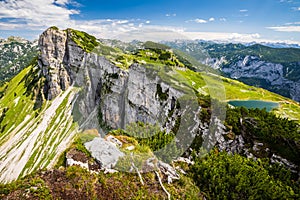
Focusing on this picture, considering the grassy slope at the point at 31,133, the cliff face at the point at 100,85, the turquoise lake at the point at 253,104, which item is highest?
the cliff face at the point at 100,85

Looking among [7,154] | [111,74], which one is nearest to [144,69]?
[111,74]

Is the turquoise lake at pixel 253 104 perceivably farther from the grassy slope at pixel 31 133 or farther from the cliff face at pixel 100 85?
the grassy slope at pixel 31 133

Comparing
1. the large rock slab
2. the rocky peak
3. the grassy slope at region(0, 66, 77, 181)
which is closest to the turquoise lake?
the grassy slope at region(0, 66, 77, 181)

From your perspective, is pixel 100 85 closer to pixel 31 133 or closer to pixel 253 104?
pixel 31 133

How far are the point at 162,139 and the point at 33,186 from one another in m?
17.3

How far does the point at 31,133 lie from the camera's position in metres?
113

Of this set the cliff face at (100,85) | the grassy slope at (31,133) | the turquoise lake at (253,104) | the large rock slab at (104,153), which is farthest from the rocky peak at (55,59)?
the large rock slab at (104,153)

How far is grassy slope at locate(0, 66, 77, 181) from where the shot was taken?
95.6 meters

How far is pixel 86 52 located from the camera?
111188 millimetres

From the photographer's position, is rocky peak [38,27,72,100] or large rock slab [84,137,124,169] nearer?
large rock slab [84,137,124,169]

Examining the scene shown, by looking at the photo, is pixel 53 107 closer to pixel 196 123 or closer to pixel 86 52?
pixel 86 52

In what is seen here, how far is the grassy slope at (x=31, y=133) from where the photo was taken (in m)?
95.6

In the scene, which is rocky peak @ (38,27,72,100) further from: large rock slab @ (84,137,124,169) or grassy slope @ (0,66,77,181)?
large rock slab @ (84,137,124,169)

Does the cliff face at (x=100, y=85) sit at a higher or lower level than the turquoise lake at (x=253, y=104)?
higher
